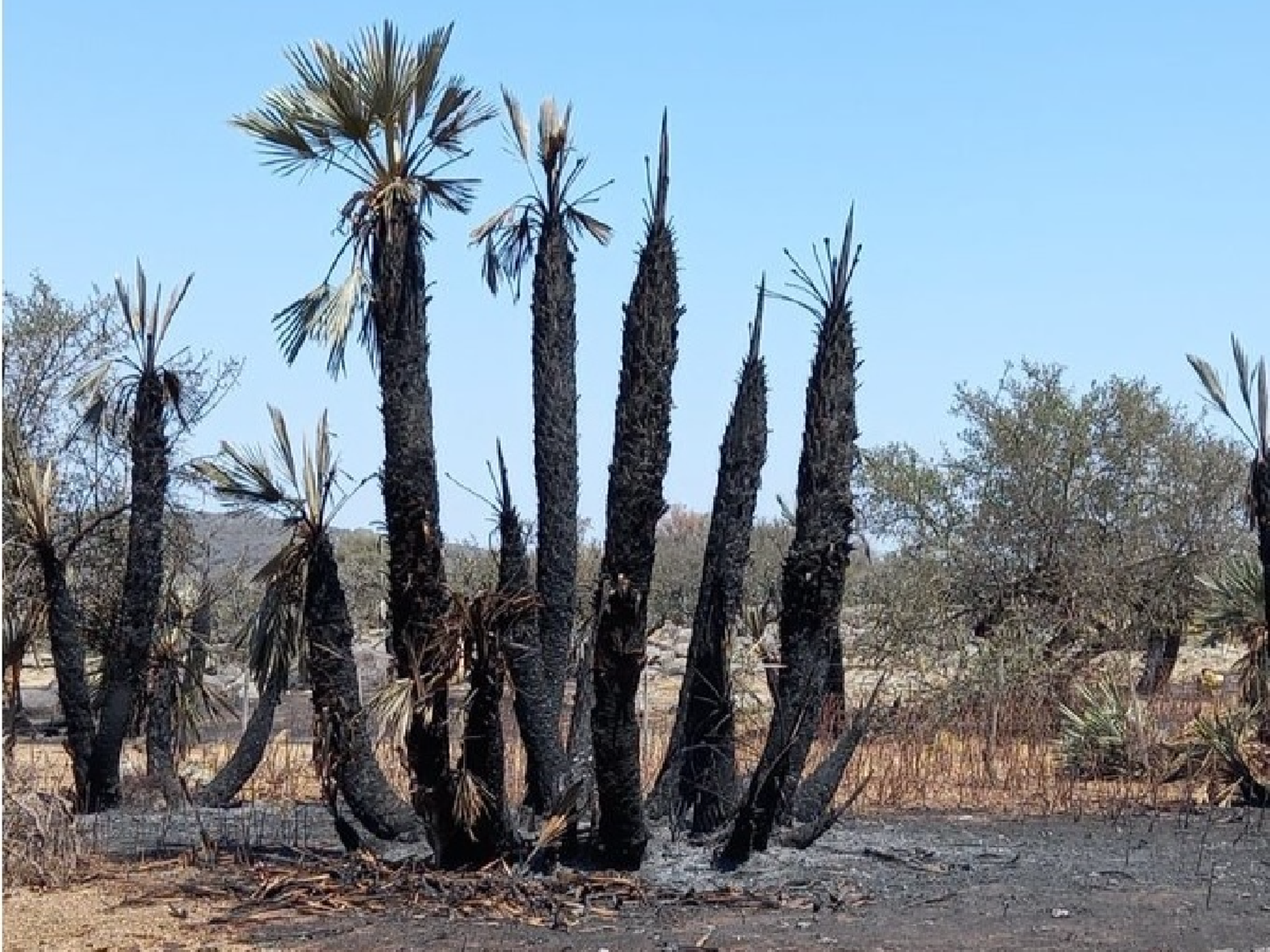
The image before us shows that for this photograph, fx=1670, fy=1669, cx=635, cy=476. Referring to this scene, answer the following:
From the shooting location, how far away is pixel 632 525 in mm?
10242

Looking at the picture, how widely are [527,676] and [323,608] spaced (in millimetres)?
1486

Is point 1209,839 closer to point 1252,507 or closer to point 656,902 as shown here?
point 1252,507

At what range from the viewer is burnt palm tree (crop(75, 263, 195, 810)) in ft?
46.4

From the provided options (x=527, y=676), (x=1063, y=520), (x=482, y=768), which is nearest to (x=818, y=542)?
(x=527, y=676)

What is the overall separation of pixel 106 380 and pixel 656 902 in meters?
7.17

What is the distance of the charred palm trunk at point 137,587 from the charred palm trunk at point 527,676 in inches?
170

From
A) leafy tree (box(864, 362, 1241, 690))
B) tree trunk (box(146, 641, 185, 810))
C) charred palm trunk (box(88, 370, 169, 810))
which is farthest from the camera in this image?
leafy tree (box(864, 362, 1241, 690))

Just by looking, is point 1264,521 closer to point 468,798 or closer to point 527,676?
point 527,676

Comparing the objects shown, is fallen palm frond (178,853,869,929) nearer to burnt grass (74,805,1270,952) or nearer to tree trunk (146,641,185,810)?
burnt grass (74,805,1270,952)

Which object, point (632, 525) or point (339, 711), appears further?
point (339, 711)

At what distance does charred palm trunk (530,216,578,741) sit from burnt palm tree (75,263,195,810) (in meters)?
3.42

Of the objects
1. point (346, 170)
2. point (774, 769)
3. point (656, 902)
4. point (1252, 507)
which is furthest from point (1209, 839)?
point (346, 170)

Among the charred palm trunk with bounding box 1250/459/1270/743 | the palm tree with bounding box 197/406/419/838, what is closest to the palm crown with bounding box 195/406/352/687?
the palm tree with bounding box 197/406/419/838

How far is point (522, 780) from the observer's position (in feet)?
48.1
